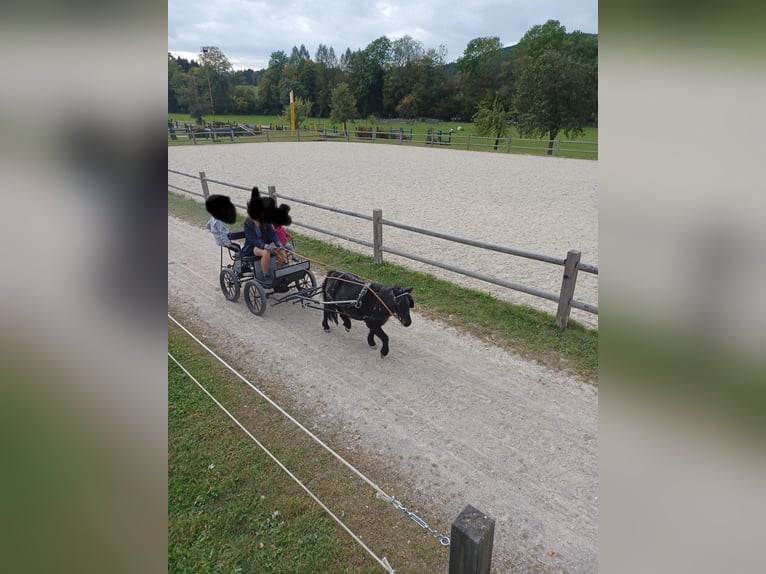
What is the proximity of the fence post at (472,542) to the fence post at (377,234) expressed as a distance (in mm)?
5536

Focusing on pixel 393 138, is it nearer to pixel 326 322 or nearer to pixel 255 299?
pixel 255 299

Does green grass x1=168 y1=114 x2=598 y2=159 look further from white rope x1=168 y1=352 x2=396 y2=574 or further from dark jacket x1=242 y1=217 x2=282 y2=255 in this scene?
white rope x1=168 y1=352 x2=396 y2=574

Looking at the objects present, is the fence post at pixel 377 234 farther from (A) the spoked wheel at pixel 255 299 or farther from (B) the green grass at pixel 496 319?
(A) the spoked wheel at pixel 255 299

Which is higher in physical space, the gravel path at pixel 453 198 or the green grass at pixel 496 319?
the gravel path at pixel 453 198

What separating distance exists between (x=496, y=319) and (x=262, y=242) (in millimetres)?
2948

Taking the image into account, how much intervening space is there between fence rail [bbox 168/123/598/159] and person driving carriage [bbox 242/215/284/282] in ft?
68.4

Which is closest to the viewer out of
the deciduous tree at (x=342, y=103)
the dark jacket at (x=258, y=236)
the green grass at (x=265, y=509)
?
the green grass at (x=265, y=509)

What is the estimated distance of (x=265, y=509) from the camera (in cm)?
297

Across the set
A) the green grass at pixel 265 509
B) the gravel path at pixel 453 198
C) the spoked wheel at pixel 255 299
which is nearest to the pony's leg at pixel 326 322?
the spoked wheel at pixel 255 299

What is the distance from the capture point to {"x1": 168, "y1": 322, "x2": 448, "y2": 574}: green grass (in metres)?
2.67

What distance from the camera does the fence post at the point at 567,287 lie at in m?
4.87

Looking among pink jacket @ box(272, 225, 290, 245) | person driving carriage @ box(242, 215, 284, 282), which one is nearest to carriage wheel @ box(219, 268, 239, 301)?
person driving carriage @ box(242, 215, 284, 282)
